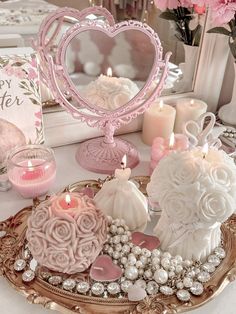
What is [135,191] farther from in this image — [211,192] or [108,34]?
[108,34]

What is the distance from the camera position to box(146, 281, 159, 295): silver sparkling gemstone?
1.74 ft

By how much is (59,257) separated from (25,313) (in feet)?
0.26

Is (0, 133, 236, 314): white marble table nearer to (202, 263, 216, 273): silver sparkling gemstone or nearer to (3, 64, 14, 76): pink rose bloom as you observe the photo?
(202, 263, 216, 273): silver sparkling gemstone

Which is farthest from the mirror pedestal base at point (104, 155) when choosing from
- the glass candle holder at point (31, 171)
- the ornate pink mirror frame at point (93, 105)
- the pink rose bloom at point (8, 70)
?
the pink rose bloom at point (8, 70)

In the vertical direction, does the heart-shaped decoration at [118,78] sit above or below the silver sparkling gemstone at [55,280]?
above

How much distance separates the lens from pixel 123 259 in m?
0.55

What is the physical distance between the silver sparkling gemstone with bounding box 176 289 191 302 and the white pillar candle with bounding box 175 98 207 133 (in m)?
0.43

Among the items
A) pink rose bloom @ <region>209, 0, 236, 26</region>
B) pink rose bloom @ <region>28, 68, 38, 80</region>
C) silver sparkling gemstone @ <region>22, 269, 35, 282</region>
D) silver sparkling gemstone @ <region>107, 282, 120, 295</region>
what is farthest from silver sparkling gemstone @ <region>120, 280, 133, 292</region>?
pink rose bloom @ <region>209, 0, 236, 26</region>

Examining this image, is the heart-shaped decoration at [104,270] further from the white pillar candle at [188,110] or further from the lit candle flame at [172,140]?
the white pillar candle at [188,110]

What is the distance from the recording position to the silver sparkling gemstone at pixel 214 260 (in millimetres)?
577

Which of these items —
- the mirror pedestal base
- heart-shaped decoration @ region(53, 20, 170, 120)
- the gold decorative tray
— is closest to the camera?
the gold decorative tray

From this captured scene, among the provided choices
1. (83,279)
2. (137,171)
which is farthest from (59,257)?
(137,171)

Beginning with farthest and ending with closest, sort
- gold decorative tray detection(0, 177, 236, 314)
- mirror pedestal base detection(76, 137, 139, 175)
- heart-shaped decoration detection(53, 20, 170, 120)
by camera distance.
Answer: mirror pedestal base detection(76, 137, 139, 175)
heart-shaped decoration detection(53, 20, 170, 120)
gold decorative tray detection(0, 177, 236, 314)

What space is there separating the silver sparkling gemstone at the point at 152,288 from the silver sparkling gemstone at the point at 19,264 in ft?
0.53
